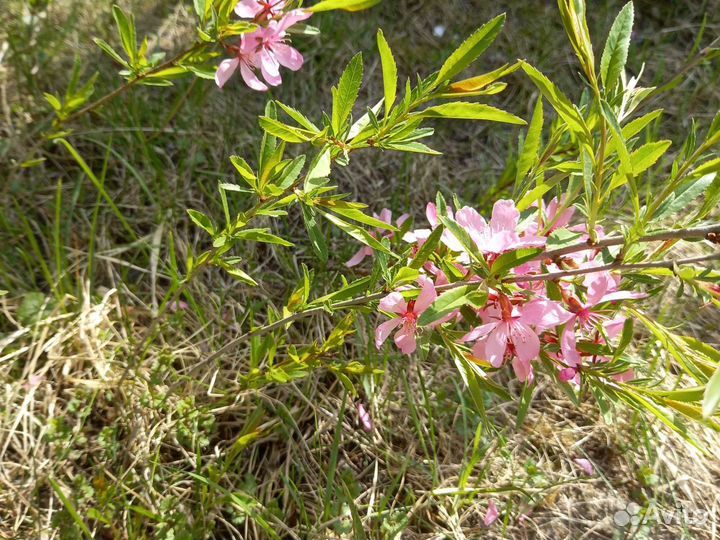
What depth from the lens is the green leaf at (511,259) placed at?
3.50 feet

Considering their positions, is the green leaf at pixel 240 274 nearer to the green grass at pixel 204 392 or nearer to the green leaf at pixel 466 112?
the green grass at pixel 204 392

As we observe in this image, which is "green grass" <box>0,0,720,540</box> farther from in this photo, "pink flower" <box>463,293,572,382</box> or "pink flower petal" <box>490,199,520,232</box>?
"pink flower petal" <box>490,199,520,232</box>

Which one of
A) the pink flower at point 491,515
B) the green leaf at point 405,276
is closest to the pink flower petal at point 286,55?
the green leaf at point 405,276

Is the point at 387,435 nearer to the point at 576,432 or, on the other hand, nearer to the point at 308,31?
the point at 576,432

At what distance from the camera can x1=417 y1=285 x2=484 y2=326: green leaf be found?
41.3 inches

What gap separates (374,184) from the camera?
254 centimetres

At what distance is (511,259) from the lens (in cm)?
108

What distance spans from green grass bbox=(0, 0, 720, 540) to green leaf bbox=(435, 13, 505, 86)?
782mm

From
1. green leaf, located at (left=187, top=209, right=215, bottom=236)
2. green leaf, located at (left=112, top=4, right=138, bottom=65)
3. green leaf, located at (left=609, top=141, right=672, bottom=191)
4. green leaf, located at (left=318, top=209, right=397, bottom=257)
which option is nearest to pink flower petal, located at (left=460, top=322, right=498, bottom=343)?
green leaf, located at (left=318, top=209, right=397, bottom=257)

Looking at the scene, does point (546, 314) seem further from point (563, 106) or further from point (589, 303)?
point (563, 106)

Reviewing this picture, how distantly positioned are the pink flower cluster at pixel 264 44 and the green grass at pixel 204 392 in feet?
1.59

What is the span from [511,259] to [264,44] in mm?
810

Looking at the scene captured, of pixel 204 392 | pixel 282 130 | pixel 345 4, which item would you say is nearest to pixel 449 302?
pixel 282 130

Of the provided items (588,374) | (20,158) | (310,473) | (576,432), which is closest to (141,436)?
(310,473)
